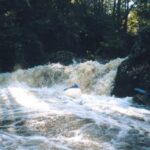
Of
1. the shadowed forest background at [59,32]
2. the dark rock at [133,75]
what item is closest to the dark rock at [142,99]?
the dark rock at [133,75]

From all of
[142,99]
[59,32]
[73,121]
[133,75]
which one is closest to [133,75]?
[133,75]

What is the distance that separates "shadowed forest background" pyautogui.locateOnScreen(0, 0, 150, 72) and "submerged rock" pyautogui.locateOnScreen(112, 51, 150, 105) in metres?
0.92

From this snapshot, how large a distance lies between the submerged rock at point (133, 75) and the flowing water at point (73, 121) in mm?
484

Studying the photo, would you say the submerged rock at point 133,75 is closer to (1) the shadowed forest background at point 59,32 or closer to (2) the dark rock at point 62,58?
(1) the shadowed forest background at point 59,32

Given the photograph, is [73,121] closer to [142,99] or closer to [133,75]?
[142,99]

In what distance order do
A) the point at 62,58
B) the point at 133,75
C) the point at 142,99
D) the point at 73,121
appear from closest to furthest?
the point at 73,121, the point at 142,99, the point at 133,75, the point at 62,58

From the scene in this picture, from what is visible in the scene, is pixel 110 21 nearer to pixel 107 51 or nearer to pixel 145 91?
pixel 107 51

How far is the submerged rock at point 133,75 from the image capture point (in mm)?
14906

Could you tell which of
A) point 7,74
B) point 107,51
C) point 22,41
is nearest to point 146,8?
point 107,51

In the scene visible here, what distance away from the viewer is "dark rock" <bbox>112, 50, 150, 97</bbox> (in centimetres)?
1491

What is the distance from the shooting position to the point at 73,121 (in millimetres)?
10125

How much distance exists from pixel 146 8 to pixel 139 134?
73.6ft

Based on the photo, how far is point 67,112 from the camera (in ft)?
36.5

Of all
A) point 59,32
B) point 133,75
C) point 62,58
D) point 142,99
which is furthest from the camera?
point 59,32
